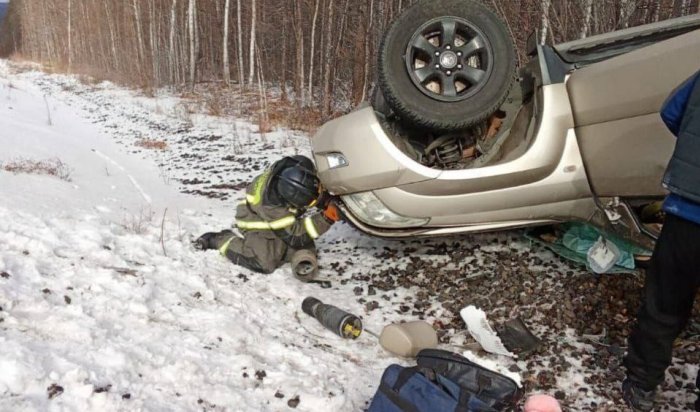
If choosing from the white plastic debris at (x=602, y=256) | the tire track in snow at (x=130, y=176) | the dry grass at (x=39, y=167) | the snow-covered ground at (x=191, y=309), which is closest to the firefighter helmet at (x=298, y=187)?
the snow-covered ground at (x=191, y=309)

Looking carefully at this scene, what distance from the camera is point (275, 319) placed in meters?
3.52

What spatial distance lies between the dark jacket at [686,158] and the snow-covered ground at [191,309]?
1.10 m

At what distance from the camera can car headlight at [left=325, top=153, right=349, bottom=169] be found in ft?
12.4

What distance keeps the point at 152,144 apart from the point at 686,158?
10130mm

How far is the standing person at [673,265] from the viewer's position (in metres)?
2.14

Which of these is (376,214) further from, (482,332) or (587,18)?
(587,18)

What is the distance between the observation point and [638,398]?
249cm

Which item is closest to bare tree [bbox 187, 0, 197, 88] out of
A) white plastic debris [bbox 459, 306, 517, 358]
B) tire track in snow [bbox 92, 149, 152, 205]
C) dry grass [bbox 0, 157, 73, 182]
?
tire track in snow [bbox 92, 149, 152, 205]

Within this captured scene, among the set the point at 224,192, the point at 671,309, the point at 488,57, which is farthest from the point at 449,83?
the point at 224,192

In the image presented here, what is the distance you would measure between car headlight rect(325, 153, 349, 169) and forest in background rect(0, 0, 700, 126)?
18.6 feet

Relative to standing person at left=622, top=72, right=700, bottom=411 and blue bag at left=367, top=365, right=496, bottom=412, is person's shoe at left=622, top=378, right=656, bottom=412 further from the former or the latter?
blue bag at left=367, top=365, right=496, bottom=412

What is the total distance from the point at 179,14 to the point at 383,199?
25.1 meters

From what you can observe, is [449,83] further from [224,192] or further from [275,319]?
[224,192]

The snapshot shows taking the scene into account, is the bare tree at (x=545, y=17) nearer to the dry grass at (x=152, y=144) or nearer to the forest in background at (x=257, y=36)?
the forest in background at (x=257, y=36)
